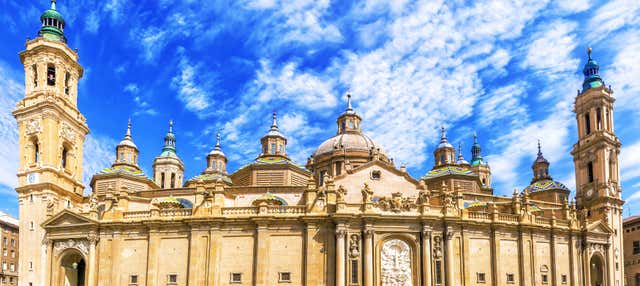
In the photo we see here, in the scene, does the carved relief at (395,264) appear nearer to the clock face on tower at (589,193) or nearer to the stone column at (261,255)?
the stone column at (261,255)

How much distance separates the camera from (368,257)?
46.8m

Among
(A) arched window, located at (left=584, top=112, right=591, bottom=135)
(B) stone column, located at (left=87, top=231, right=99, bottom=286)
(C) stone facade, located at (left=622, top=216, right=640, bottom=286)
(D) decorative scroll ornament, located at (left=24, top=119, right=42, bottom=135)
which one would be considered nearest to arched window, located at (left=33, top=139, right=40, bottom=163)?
(D) decorative scroll ornament, located at (left=24, top=119, right=42, bottom=135)

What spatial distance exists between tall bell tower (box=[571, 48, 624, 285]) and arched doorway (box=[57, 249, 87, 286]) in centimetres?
5163

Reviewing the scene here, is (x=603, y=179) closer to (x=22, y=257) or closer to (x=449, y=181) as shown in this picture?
A: (x=449, y=181)

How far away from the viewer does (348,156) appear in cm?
7025

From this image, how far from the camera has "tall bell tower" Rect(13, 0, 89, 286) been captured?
5278 centimetres

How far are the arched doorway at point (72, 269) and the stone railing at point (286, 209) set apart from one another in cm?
1704

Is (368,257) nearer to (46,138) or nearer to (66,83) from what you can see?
(46,138)

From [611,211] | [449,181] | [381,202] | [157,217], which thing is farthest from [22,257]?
[611,211]

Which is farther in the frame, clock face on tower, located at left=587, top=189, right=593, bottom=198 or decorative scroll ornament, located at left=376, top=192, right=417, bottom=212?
clock face on tower, located at left=587, top=189, right=593, bottom=198

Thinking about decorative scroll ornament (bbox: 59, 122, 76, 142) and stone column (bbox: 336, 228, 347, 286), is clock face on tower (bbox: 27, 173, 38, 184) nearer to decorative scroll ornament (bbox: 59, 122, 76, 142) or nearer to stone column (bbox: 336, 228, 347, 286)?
decorative scroll ornament (bbox: 59, 122, 76, 142)

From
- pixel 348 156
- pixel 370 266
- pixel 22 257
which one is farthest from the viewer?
pixel 348 156

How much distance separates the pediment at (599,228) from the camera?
187 feet

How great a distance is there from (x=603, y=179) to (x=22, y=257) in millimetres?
60403
